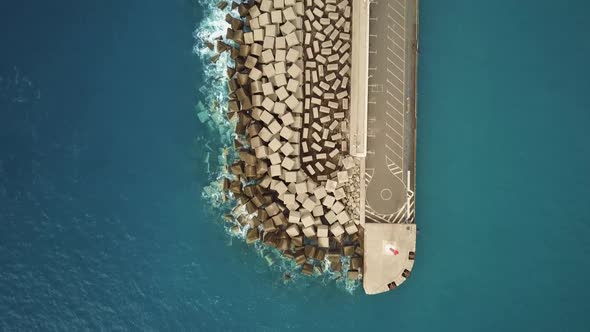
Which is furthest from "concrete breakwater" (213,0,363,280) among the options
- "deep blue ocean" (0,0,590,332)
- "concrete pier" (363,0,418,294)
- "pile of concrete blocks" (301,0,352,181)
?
"deep blue ocean" (0,0,590,332)

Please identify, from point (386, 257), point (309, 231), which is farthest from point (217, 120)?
point (386, 257)

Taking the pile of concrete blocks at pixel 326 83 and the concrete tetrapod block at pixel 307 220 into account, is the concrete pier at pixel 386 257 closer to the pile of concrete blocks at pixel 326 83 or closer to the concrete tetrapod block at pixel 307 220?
the concrete tetrapod block at pixel 307 220

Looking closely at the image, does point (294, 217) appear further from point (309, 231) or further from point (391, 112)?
point (391, 112)

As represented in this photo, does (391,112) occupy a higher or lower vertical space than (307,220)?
higher

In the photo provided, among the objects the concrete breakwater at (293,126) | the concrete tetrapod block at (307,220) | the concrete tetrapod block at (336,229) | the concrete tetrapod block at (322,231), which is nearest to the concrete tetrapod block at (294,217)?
the concrete breakwater at (293,126)

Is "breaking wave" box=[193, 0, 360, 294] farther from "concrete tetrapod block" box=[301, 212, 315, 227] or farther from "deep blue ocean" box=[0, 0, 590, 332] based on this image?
"concrete tetrapod block" box=[301, 212, 315, 227]

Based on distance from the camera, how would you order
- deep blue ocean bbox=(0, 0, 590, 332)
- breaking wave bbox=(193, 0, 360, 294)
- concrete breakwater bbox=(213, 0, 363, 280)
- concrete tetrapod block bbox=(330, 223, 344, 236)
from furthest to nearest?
breaking wave bbox=(193, 0, 360, 294), concrete tetrapod block bbox=(330, 223, 344, 236), deep blue ocean bbox=(0, 0, 590, 332), concrete breakwater bbox=(213, 0, 363, 280)
